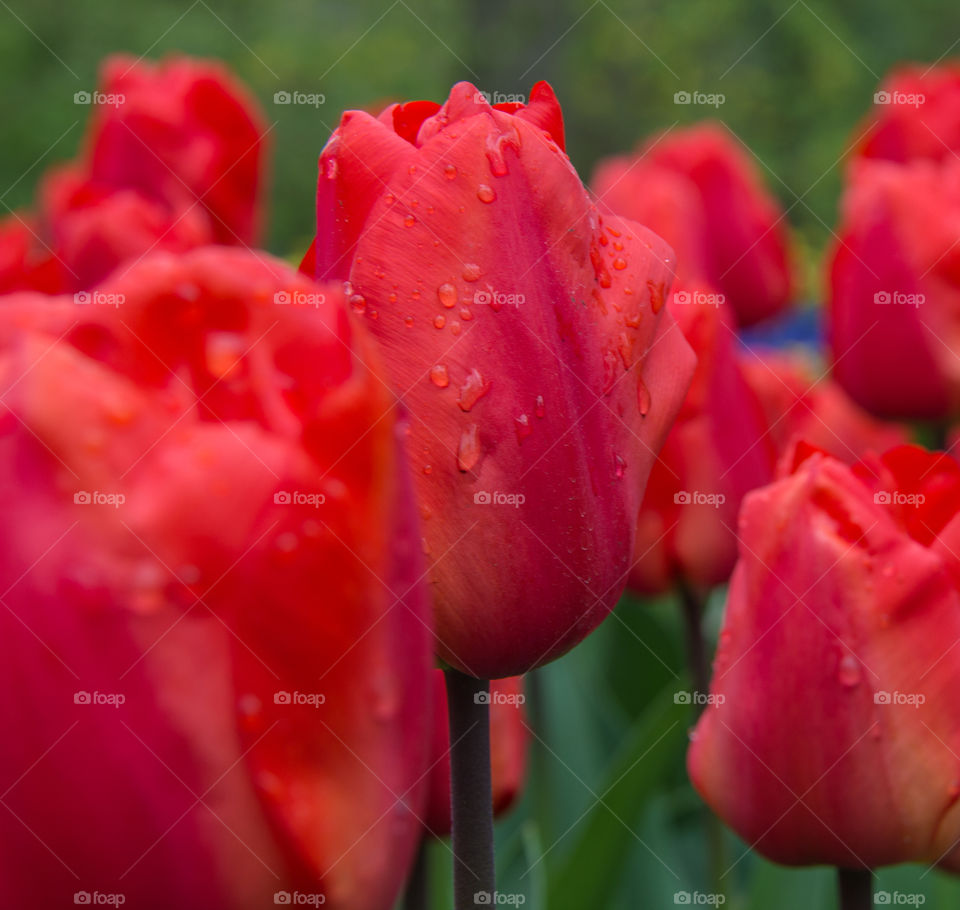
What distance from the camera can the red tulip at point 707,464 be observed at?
3.58ft

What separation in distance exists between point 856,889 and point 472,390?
364mm

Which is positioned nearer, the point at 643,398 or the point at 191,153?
the point at 643,398

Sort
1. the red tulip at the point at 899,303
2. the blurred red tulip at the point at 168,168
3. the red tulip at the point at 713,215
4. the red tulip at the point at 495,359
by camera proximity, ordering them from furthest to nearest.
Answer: the red tulip at the point at 713,215 < the blurred red tulip at the point at 168,168 < the red tulip at the point at 899,303 < the red tulip at the point at 495,359

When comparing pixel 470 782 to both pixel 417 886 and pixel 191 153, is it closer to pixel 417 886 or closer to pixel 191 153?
pixel 417 886

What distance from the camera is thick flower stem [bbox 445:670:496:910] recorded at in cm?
54

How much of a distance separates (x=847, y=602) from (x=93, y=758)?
0.39 m

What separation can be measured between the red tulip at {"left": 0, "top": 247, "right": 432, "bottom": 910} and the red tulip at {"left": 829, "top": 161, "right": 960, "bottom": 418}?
3.66 ft

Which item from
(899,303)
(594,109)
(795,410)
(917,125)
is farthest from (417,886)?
(594,109)

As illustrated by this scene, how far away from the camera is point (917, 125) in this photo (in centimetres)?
196

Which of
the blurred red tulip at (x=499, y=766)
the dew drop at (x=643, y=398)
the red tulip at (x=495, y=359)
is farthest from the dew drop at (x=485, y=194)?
the blurred red tulip at (x=499, y=766)

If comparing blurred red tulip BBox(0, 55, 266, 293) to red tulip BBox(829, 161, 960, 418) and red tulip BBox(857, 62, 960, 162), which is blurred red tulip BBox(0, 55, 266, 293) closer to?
red tulip BBox(829, 161, 960, 418)

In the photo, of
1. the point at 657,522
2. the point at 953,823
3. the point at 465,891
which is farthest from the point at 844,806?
the point at 657,522

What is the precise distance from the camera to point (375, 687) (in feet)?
1.28

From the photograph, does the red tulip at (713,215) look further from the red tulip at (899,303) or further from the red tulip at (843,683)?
the red tulip at (843,683)
